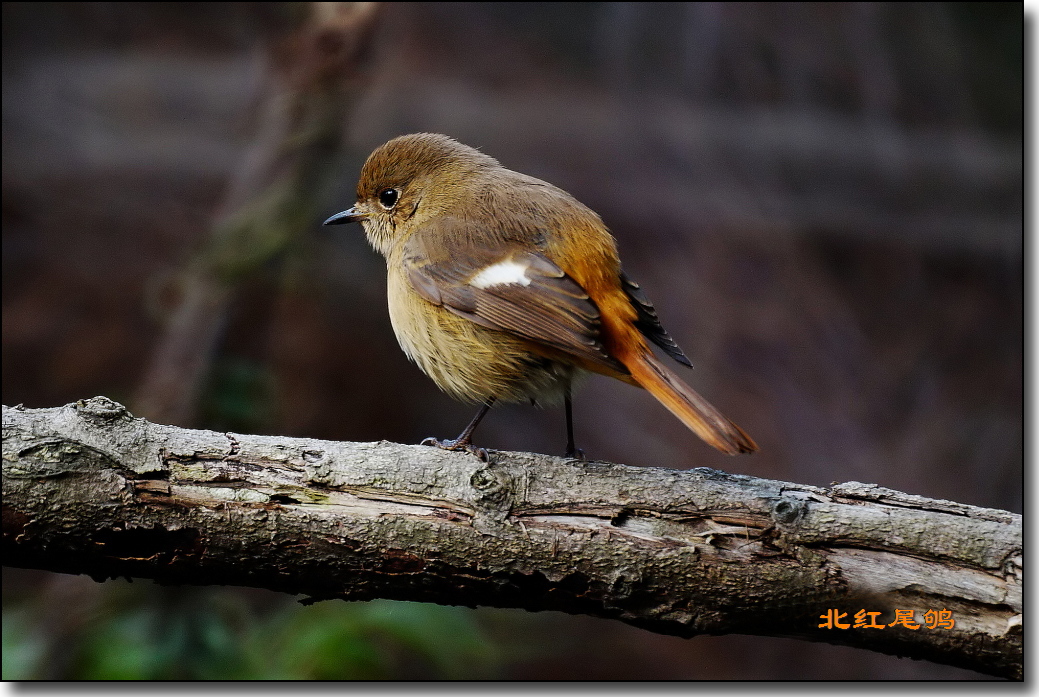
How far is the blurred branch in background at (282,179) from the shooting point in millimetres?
4508

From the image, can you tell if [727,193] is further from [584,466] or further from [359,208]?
[584,466]

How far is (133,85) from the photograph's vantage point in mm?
5863

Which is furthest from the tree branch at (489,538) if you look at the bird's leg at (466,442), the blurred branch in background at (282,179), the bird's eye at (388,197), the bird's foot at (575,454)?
the blurred branch in background at (282,179)

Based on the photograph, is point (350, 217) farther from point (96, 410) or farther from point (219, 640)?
point (219, 640)

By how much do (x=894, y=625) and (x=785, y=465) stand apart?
8.65 feet

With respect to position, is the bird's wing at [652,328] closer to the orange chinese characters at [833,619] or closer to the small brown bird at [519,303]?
the small brown bird at [519,303]

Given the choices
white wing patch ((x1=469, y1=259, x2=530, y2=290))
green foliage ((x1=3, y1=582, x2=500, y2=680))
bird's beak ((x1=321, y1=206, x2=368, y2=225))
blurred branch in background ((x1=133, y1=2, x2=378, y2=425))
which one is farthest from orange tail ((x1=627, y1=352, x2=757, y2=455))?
blurred branch in background ((x1=133, y1=2, x2=378, y2=425))

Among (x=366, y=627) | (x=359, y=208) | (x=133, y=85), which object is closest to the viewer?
(x=359, y=208)

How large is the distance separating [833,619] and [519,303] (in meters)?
1.15

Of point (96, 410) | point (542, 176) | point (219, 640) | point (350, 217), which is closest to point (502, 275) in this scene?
point (350, 217)

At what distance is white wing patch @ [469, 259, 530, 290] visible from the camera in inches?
101


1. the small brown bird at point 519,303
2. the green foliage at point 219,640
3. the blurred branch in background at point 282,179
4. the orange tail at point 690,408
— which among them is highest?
the blurred branch in background at point 282,179

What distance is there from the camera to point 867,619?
85.3 inches

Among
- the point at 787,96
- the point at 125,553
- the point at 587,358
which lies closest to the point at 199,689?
the point at 125,553
